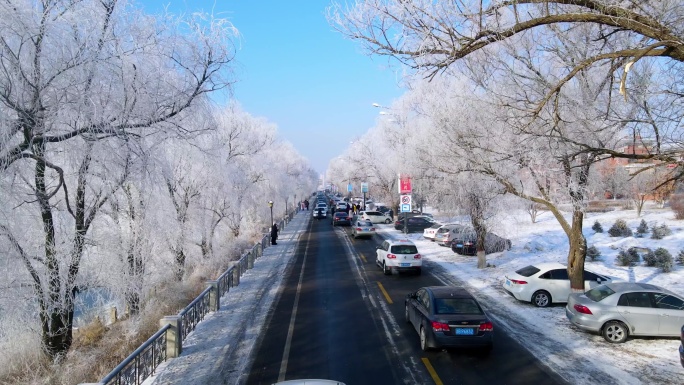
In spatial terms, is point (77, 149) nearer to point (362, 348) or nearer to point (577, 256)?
point (362, 348)

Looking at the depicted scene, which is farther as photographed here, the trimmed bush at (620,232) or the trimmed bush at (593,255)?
the trimmed bush at (620,232)

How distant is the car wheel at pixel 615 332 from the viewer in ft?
36.9

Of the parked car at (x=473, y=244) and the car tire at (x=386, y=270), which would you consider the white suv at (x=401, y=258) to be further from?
the parked car at (x=473, y=244)

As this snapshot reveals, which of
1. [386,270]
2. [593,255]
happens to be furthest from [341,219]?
[593,255]

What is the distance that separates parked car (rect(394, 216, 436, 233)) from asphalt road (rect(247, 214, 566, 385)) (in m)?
22.3

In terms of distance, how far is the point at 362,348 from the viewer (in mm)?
10961

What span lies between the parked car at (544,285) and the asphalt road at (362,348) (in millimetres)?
3182

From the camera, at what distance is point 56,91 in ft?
26.7

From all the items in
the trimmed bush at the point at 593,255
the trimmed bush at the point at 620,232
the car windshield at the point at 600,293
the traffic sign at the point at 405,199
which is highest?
the traffic sign at the point at 405,199

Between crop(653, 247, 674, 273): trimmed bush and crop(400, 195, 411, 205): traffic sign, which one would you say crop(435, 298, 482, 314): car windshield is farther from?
crop(400, 195, 411, 205): traffic sign

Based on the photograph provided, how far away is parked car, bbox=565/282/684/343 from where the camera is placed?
36.7 feet

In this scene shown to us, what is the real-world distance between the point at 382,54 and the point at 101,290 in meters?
9.79

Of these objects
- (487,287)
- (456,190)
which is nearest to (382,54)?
(487,287)

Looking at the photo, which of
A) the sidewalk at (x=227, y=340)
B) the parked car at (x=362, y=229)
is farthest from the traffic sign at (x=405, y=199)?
the sidewalk at (x=227, y=340)
